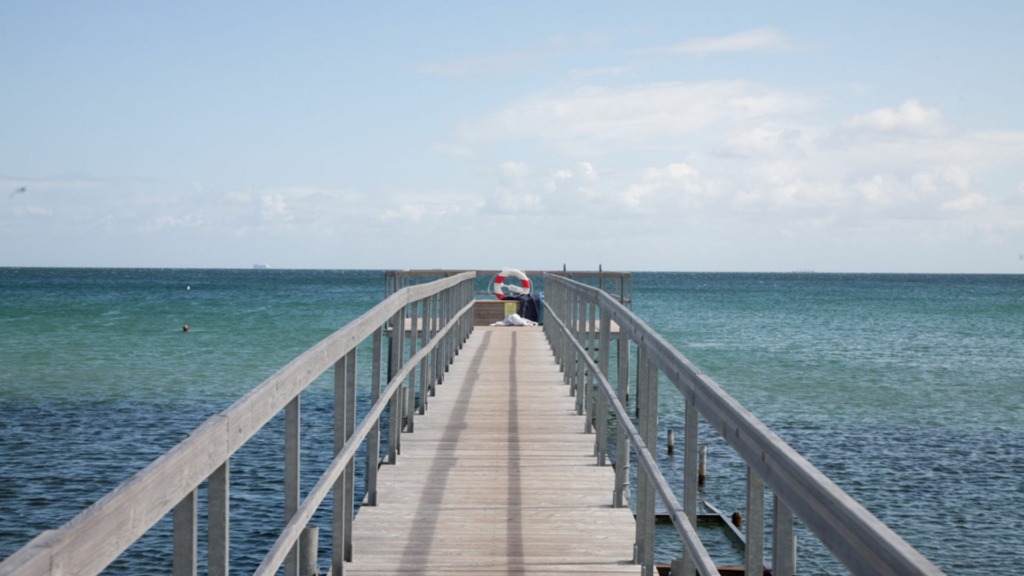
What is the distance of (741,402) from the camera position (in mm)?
23531

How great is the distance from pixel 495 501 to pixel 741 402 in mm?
18737

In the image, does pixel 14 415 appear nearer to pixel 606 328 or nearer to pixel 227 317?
pixel 606 328

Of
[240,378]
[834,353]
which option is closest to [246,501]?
[240,378]

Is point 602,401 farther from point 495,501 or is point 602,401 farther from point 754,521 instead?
point 754,521

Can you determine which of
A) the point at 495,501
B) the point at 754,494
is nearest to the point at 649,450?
the point at 754,494

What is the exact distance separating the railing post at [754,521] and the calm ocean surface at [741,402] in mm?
8587

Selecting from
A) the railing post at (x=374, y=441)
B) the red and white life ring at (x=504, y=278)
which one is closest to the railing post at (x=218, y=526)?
the railing post at (x=374, y=441)

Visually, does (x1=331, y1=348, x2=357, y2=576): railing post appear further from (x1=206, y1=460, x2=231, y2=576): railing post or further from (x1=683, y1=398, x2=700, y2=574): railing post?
(x1=206, y1=460, x2=231, y2=576): railing post

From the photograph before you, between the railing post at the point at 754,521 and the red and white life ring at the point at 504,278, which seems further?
the red and white life ring at the point at 504,278

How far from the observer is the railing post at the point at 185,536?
6.23 feet

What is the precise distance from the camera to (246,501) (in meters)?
12.2

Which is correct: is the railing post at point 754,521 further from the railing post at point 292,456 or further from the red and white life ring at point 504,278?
the red and white life ring at point 504,278

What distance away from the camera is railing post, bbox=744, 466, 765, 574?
225 centimetres

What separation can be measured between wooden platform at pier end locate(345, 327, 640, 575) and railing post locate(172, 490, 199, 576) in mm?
2456
